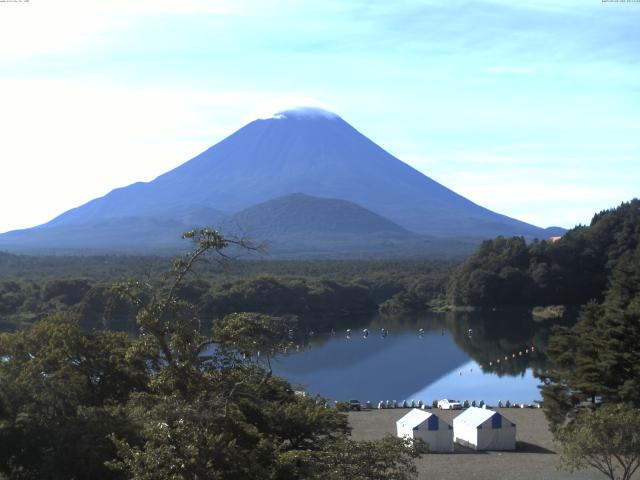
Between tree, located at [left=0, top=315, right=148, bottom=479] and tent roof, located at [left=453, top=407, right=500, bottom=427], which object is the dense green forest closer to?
tent roof, located at [left=453, top=407, right=500, bottom=427]

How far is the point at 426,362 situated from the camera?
3253 centimetres

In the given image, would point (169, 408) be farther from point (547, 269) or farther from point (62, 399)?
point (547, 269)

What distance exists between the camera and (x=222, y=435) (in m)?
7.07

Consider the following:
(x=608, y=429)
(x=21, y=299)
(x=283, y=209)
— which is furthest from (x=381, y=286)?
(x=283, y=209)

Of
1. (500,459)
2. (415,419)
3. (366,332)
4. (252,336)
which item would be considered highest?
(252,336)

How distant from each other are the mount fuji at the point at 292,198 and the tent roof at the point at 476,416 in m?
97.4

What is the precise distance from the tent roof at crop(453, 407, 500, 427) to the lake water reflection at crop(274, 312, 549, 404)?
559 cm

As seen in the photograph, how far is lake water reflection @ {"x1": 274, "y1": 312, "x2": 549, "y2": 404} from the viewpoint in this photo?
87.4 feet

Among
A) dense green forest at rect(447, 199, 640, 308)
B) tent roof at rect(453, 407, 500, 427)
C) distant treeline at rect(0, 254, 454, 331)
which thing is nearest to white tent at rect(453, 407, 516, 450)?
tent roof at rect(453, 407, 500, 427)

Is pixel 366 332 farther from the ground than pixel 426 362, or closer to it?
farther from the ground

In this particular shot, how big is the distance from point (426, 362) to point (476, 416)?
50.5ft

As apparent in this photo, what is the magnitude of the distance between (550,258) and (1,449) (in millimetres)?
44091

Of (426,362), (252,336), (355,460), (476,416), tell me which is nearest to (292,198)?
(426,362)

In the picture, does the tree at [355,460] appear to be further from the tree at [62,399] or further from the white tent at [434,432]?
the white tent at [434,432]
